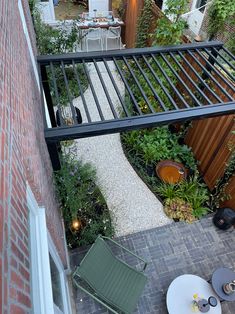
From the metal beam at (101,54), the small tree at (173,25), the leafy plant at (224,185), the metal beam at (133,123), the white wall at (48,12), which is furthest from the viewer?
the white wall at (48,12)

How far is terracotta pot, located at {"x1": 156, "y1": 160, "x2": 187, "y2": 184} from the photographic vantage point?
16.8ft

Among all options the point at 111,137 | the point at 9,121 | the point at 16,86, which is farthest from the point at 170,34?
the point at 9,121

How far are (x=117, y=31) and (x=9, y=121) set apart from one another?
9177mm

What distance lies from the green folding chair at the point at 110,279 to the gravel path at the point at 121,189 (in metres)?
0.82

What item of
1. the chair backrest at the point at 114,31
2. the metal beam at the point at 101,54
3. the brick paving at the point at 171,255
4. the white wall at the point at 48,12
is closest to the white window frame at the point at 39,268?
the brick paving at the point at 171,255

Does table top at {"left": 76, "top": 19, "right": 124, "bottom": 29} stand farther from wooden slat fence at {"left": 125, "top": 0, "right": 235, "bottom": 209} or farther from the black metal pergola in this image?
the black metal pergola

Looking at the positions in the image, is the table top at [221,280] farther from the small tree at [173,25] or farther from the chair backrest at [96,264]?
the small tree at [173,25]

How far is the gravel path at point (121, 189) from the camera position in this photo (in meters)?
4.56

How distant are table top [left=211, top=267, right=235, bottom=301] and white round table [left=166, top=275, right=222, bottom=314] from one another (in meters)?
0.09

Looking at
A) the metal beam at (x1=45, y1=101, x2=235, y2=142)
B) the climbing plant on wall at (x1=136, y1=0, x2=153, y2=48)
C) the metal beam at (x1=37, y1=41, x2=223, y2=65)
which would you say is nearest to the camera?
the metal beam at (x1=45, y1=101, x2=235, y2=142)

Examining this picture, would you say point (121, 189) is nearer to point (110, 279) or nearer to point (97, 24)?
point (110, 279)

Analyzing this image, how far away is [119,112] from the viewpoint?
246 inches

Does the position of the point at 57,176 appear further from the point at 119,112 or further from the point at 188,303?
the point at 119,112

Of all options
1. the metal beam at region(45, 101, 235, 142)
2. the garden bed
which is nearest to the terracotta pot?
the garden bed
